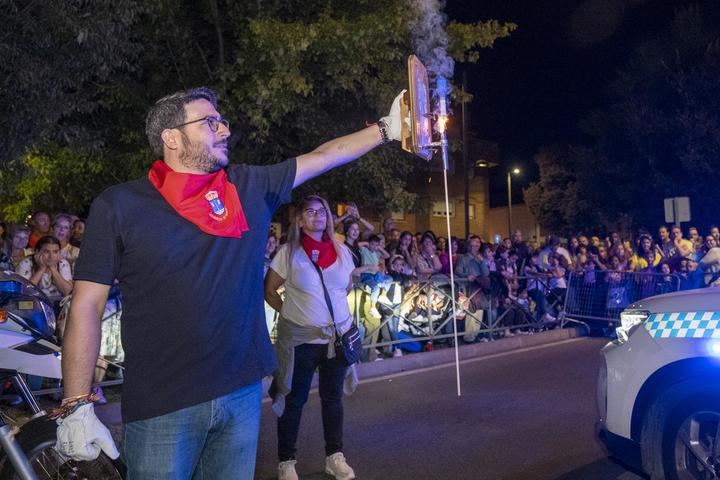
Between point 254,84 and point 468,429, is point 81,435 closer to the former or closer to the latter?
point 468,429

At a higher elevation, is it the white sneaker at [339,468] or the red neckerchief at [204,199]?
the red neckerchief at [204,199]

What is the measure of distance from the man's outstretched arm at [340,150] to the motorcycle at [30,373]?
5.11ft

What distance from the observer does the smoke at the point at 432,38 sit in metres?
12.8

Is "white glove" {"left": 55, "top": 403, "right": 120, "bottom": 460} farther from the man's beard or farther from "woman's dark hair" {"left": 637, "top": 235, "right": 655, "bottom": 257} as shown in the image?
"woman's dark hair" {"left": 637, "top": 235, "right": 655, "bottom": 257}

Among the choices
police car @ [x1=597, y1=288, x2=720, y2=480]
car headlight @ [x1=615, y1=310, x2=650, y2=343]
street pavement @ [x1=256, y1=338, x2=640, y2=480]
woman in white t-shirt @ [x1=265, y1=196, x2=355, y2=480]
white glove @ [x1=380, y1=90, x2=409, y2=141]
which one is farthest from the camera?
street pavement @ [x1=256, y1=338, x2=640, y2=480]

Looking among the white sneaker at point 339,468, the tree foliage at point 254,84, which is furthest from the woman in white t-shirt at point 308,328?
the tree foliage at point 254,84

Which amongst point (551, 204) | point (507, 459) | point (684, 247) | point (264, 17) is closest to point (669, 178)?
point (684, 247)

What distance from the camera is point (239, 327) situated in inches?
93.5

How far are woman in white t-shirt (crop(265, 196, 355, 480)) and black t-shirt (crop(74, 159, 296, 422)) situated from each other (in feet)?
7.80

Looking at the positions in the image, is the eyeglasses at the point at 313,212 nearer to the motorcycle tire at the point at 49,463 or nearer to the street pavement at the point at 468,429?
the street pavement at the point at 468,429

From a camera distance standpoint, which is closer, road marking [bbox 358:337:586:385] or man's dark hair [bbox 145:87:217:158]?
man's dark hair [bbox 145:87:217:158]

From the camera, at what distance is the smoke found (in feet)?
42.0

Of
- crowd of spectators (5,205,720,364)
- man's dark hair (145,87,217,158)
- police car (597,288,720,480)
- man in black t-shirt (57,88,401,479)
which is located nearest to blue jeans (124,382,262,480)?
man in black t-shirt (57,88,401,479)

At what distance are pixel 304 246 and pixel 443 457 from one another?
6.70 ft
